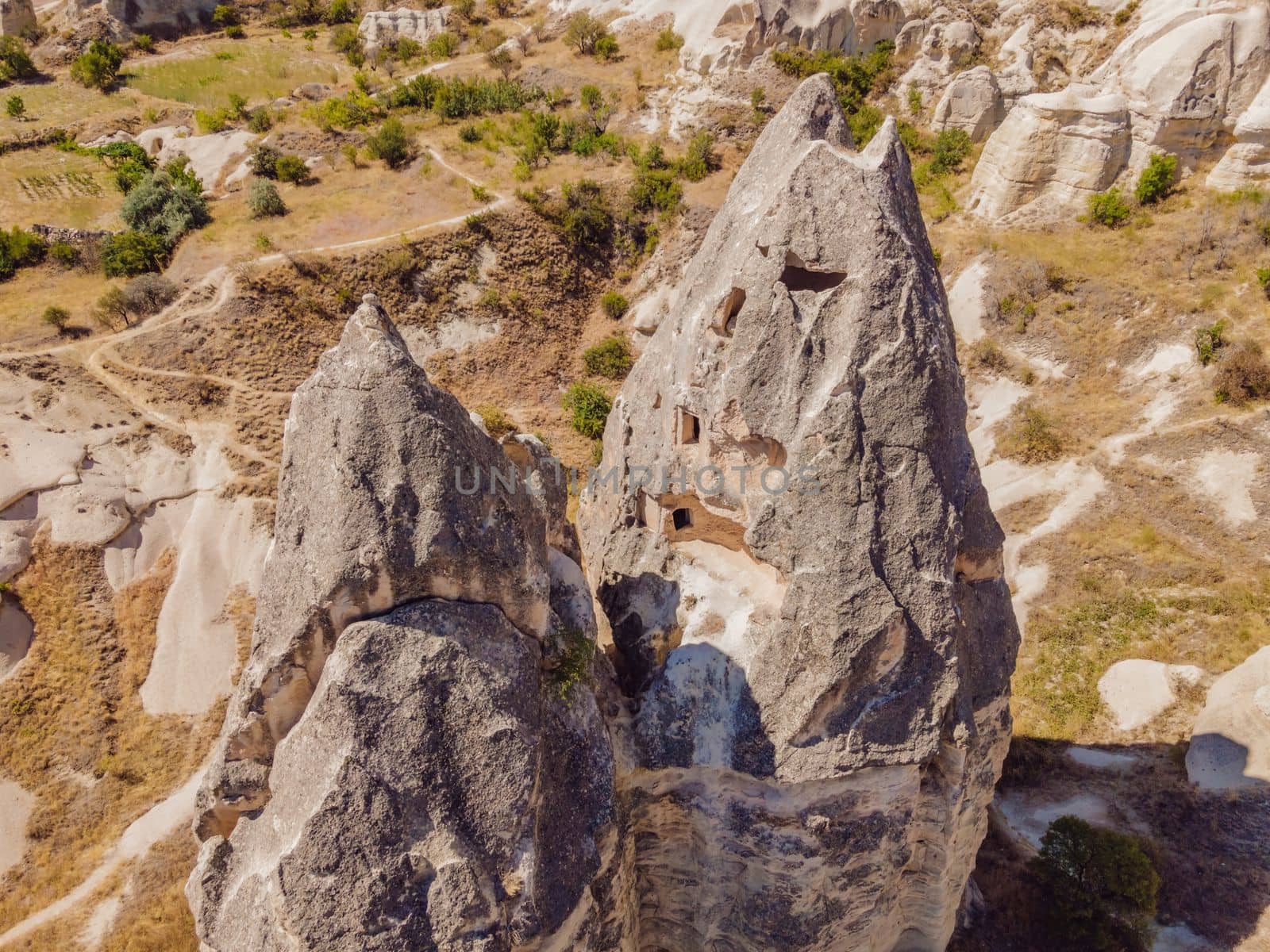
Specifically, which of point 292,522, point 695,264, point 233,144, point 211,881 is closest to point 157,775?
point 211,881

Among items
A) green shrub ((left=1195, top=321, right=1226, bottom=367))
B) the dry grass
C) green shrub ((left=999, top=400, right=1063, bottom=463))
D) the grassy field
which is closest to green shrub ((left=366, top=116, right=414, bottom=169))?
the grassy field

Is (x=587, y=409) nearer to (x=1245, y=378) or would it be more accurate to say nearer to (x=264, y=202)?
(x=264, y=202)

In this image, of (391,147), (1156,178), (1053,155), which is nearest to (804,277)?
(1053,155)

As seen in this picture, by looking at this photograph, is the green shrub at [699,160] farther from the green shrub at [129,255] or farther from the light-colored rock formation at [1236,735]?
the light-colored rock formation at [1236,735]

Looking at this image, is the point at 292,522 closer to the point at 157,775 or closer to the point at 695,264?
the point at 695,264

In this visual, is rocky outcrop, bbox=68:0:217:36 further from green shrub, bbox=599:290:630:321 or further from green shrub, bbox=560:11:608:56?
green shrub, bbox=599:290:630:321

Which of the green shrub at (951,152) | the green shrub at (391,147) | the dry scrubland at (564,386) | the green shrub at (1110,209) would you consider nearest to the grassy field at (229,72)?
the dry scrubland at (564,386)
